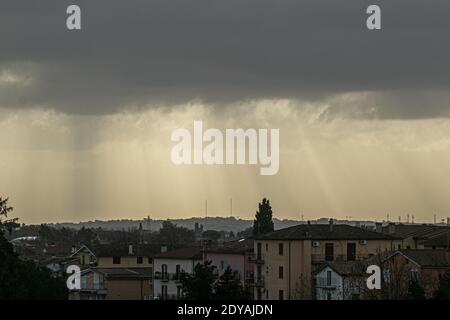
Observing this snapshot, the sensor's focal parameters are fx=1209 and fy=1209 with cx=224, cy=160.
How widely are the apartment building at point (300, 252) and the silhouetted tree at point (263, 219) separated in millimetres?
19416

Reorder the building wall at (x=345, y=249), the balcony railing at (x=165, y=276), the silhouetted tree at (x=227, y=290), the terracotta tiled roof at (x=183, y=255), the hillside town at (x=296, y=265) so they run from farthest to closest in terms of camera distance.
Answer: the terracotta tiled roof at (x=183, y=255) < the balcony railing at (x=165, y=276) < the building wall at (x=345, y=249) < the hillside town at (x=296, y=265) < the silhouetted tree at (x=227, y=290)

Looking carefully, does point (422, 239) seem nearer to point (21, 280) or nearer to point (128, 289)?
point (128, 289)

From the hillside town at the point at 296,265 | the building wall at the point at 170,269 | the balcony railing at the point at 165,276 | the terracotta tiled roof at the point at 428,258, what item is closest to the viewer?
the hillside town at the point at 296,265

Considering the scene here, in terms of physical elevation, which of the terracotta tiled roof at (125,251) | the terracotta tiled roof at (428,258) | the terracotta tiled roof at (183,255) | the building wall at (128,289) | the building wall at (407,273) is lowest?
the building wall at (128,289)

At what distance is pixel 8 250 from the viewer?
65750mm

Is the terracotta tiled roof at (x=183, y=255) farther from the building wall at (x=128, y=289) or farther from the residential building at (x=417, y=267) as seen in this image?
the residential building at (x=417, y=267)

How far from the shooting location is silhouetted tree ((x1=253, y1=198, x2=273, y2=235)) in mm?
113438

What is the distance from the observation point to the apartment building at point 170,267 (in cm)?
9350

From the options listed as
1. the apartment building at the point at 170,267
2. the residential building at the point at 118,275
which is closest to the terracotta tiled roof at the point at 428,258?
the apartment building at the point at 170,267

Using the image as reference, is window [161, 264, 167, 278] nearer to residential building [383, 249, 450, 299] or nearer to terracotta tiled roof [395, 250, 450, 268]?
terracotta tiled roof [395, 250, 450, 268]

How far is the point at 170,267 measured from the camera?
97.9m
